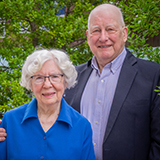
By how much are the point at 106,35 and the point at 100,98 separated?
31.4 inches

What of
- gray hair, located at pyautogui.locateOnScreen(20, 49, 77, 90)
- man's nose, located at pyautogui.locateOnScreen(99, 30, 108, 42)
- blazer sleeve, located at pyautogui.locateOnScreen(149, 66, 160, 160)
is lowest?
blazer sleeve, located at pyautogui.locateOnScreen(149, 66, 160, 160)

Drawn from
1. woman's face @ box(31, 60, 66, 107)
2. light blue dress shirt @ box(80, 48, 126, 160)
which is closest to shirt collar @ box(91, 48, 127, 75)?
light blue dress shirt @ box(80, 48, 126, 160)

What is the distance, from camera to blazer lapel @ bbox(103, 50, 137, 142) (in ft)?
8.59

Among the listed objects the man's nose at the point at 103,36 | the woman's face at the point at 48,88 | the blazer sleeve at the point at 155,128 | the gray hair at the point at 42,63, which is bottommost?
the blazer sleeve at the point at 155,128

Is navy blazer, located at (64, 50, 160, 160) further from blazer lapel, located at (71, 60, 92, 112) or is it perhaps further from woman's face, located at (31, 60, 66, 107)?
woman's face, located at (31, 60, 66, 107)

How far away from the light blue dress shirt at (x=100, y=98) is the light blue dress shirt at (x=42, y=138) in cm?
49

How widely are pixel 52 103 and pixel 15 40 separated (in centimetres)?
392

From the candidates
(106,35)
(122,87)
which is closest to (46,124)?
(122,87)

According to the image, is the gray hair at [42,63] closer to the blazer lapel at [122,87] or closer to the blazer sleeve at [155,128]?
the blazer lapel at [122,87]

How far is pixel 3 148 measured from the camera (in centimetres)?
210

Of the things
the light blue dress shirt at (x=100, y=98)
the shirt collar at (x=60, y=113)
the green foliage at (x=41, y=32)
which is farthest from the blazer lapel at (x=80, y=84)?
→ the green foliage at (x=41, y=32)

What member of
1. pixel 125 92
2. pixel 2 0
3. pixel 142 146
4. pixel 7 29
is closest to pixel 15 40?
pixel 7 29

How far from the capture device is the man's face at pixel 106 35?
2.89 meters

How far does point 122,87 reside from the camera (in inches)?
108
